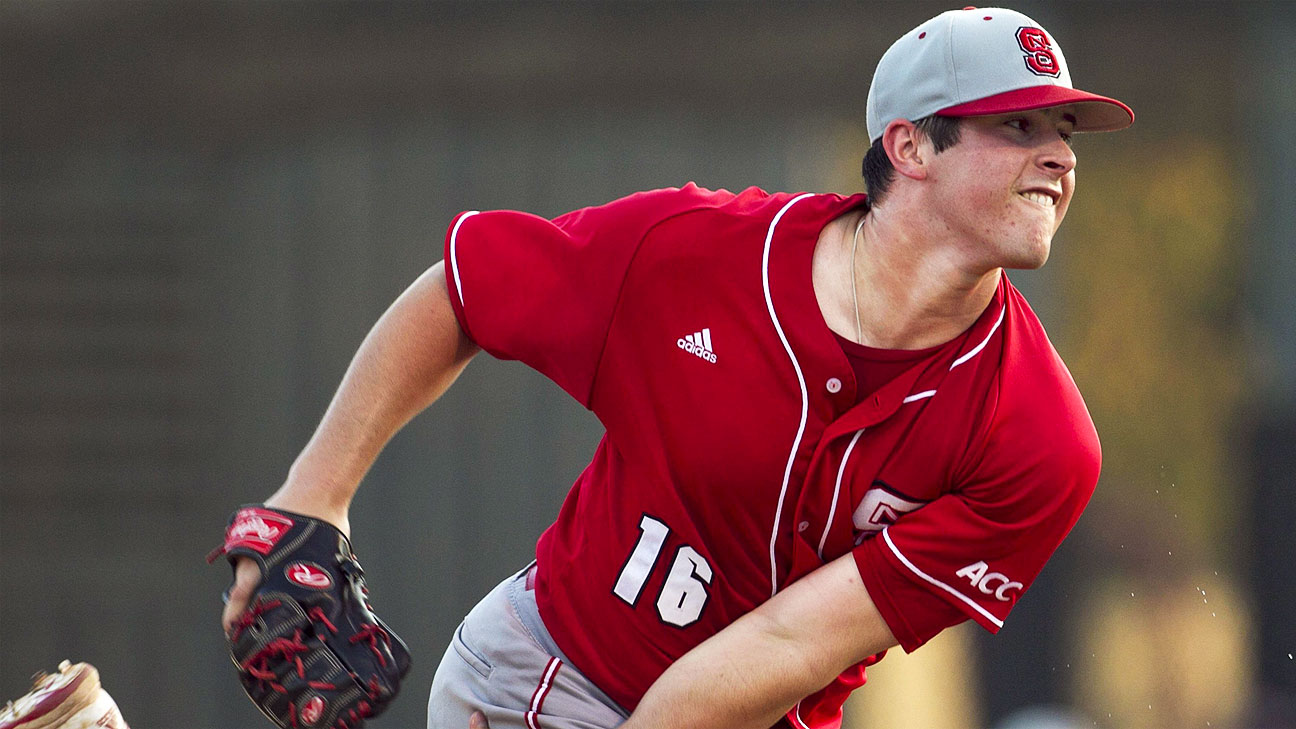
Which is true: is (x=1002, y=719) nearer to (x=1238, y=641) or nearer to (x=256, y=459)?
(x=1238, y=641)

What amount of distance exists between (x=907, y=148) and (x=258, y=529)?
51.8 inches

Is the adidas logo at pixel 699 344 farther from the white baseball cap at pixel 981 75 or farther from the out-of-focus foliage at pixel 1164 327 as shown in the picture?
the out-of-focus foliage at pixel 1164 327

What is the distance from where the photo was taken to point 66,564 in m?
7.13

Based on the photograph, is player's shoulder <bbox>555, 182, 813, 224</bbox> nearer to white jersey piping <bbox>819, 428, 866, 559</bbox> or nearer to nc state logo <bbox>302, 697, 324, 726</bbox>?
white jersey piping <bbox>819, 428, 866, 559</bbox>

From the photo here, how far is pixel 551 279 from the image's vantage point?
271 cm

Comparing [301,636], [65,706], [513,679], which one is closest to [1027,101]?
[513,679]

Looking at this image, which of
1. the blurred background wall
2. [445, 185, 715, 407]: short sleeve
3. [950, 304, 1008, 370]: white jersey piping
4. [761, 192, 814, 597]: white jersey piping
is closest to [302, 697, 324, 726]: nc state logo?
[445, 185, 715, 407]: short sleeve

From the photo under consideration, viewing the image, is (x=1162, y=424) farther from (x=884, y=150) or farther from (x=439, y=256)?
(x=884, y=150)

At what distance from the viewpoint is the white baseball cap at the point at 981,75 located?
2.57m

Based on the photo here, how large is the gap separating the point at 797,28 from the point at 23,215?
12.1ft

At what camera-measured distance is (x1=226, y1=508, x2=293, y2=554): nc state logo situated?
103 inches

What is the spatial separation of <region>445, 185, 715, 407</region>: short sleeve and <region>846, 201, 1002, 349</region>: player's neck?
0.36 meters

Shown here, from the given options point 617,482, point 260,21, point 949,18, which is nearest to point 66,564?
point 260,21

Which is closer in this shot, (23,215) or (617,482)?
(617,482)
